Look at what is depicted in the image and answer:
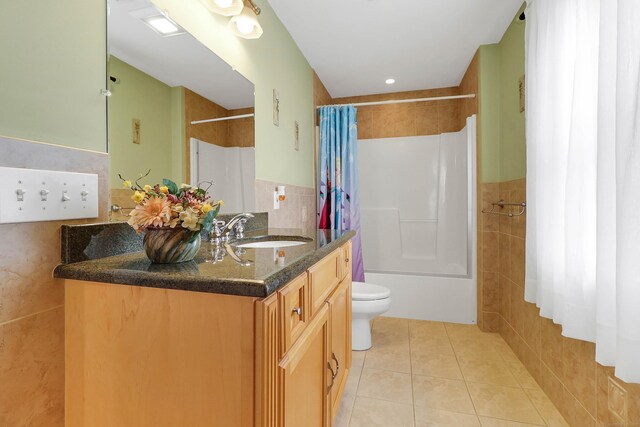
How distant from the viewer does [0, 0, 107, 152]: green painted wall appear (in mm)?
676

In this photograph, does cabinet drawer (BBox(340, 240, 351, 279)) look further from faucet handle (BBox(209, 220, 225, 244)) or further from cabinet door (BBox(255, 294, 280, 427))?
cabinet door (BBox(255, 294, 280, 427))

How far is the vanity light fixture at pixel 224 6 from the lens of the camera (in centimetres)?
138

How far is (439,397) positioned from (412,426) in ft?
0.96

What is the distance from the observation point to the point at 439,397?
5.43 ft

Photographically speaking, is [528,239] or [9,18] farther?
[528,239]

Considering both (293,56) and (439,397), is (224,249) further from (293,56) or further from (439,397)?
(293,56)

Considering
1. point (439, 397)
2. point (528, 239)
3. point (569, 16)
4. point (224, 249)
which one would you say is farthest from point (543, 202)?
point (224, 249)

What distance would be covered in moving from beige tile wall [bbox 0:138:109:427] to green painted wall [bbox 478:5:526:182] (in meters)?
2.33

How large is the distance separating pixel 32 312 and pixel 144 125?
2.08 ft

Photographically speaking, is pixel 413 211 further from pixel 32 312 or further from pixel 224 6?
pixel 32 312

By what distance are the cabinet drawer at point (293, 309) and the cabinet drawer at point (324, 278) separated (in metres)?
0.06

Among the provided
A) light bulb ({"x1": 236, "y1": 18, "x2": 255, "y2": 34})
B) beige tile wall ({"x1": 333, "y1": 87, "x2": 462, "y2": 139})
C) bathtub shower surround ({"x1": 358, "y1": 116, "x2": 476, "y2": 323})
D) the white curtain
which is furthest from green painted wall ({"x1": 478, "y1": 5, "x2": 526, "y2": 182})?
light bulb ({"x1": 236, "y1": 18, "x2": 255, "y2": 34})

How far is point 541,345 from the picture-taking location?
1.74 m

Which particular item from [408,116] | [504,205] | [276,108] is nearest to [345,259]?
[276,108]
